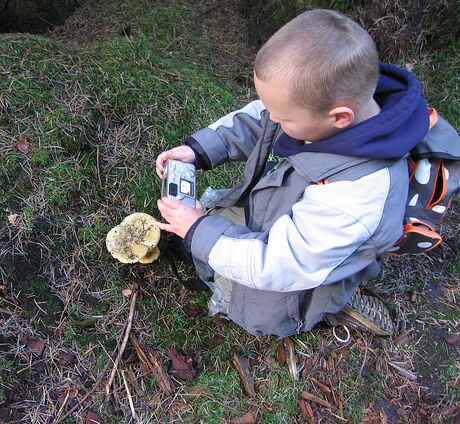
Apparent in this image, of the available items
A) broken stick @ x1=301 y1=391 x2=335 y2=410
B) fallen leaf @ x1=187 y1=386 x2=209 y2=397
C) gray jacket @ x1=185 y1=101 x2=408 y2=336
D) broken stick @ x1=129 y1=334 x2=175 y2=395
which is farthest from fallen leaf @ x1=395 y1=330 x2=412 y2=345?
broken stick @ x1=129 y1=334 x2=175 y2=395

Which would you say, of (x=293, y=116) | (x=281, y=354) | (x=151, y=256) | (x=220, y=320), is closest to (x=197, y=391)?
(x=220, y=320)

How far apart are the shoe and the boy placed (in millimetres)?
409

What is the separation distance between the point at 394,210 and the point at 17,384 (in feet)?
6.39

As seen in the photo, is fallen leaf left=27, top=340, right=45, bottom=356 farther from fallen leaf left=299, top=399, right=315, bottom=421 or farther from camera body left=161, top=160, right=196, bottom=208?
→ fallen leaf left=299, top=399, right=315, bottom=421

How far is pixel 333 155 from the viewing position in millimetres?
1821

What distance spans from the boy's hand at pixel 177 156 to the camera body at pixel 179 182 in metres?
0.11

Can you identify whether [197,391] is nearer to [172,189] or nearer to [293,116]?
[172,189]

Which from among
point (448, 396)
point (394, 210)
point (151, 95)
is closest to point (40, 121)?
point (151, 95)

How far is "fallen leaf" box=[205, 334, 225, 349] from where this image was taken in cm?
266

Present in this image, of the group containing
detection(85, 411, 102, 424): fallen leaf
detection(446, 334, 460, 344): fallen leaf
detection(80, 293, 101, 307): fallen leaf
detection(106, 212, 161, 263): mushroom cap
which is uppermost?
detection(106, 212, 161, 263): mushroom cap

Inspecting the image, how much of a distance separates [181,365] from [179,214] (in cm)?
93

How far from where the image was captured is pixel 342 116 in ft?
5.74

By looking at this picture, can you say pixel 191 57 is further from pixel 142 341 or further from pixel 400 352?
pixel 400 352

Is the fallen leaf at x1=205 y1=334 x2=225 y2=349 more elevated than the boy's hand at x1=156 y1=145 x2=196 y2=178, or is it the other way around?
the boy's hand at x1=156 y1=145 x2=196 y2=178
